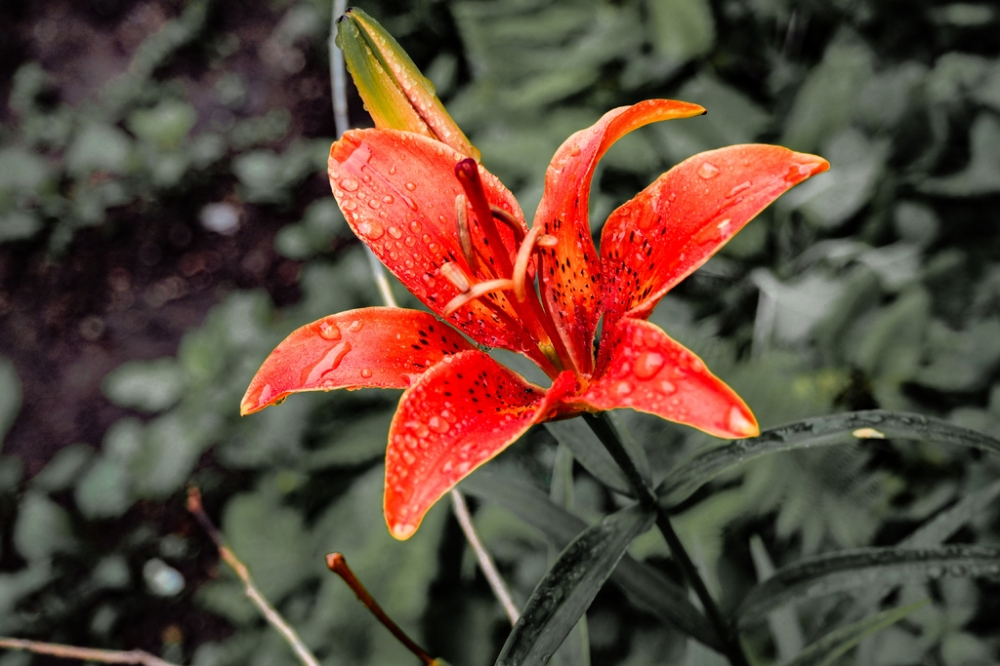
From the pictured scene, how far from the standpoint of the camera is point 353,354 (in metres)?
0.53

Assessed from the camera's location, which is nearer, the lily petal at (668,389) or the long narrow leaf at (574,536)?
the lily petal at (668,389)

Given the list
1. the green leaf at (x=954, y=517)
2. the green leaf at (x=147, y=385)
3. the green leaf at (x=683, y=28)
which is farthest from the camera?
the green leaf at (x=147, y=385)

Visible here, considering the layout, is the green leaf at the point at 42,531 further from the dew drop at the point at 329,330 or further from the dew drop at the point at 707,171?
the dew drop at the point at 707,171

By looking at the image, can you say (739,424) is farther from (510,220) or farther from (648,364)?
(510,220)

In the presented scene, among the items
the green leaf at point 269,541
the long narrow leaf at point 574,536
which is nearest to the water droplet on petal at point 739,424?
the long narrow leaf at point 574,536

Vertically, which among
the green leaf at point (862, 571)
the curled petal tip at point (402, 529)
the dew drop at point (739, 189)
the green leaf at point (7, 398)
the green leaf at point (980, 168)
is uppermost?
the dew drop at point (739, 189)

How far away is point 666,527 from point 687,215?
0.29 m

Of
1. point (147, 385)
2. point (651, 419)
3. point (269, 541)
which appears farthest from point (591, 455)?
point (147, 385)

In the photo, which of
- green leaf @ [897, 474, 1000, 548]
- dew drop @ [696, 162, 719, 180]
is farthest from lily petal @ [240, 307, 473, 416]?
green leaf @ [897, 474, 1000, 548]

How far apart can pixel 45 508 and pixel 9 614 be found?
0.27 meters

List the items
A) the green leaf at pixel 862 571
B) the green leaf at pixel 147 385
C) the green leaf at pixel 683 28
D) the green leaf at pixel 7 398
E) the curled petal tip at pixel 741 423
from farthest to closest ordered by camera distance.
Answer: the green leaf at pixel 7 398, the green leaf at pixel 147 385, the green leaf at pixel 683 28, the green leaf at pixel 862 571, the curled petal tip at pixel 741 423

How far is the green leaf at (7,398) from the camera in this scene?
2.20 metres

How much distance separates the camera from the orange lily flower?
1.45ft

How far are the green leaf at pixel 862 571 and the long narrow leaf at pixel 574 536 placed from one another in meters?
0.07
